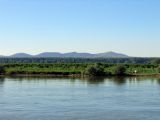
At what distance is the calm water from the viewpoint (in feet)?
80.3

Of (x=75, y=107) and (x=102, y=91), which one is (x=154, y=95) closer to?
(x=102, y=91)

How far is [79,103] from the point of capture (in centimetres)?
2905

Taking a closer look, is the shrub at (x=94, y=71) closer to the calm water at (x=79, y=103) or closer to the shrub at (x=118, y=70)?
the shrub at (x=118, y=70)

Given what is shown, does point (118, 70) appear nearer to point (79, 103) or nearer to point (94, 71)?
point (94, 71)

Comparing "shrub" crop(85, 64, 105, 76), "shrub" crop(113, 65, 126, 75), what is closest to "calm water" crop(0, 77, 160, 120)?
"shrub" crop(85, 64, 105, 76)

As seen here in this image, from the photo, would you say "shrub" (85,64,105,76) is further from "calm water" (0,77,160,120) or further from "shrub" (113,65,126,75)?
"calm water" (0,77,160,120)

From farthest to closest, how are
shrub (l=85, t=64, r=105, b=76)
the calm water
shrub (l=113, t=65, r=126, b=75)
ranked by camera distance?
shrub (l=113, t=65, r=126, b=75), shrub (l=85, t=64, r=105, b=76), the calm water

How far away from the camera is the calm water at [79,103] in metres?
24.5

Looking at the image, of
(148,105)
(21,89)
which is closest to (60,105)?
(148,105)

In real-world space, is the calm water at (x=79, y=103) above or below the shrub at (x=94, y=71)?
below

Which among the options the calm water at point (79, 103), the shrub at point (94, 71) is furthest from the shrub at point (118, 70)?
the calm water at point (79, 103)

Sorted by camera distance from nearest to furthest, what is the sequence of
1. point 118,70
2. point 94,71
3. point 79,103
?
point 79,103 < point 94,71 < point 118,70

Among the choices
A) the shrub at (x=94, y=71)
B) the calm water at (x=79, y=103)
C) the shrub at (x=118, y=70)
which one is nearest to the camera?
the calm water at (x=79, y=103)

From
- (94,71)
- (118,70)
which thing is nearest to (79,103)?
(94,71)
